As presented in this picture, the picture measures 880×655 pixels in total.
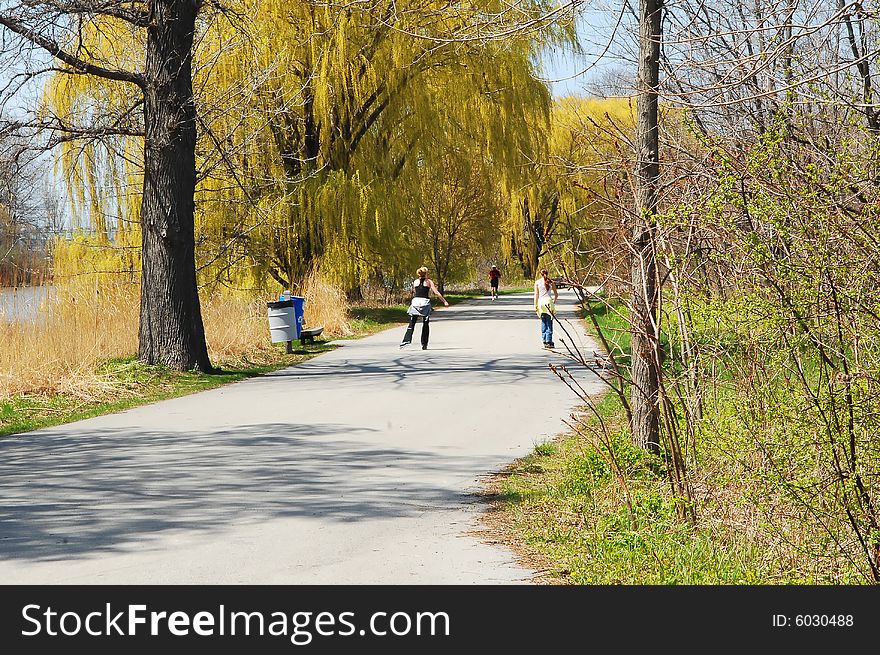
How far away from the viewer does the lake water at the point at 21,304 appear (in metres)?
15.4

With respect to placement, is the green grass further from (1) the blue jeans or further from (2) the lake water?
(1) the blue jeans

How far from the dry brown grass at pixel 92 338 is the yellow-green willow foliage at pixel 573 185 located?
575 centimetres

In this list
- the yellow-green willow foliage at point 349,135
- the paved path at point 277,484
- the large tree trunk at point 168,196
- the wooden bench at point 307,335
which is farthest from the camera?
the yellow-green willow foliage at point 349,135

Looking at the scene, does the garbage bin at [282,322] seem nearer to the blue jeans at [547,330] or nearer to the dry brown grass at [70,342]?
the dry brown grass at [70,342]

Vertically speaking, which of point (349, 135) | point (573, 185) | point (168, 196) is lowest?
point (573, 185)

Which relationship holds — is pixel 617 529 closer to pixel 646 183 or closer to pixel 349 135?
pixel 646 183

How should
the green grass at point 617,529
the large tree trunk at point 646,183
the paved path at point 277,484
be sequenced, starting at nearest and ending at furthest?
the green grass at point 617,529, the paved path at point 277,484, the large tree trunk at point 646,183

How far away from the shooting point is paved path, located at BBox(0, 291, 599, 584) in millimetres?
5676

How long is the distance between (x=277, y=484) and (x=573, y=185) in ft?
10.6

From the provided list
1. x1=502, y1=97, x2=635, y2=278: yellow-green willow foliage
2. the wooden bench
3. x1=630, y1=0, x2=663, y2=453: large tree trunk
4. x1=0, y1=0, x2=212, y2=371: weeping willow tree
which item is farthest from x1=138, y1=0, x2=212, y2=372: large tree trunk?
x1=630, y1=0, x2=663, y2=453: large tree trunk

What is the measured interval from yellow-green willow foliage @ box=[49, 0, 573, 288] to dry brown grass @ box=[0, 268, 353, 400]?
3015 mm

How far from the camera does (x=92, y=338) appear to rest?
16.6m

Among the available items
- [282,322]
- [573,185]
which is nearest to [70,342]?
[282,322]

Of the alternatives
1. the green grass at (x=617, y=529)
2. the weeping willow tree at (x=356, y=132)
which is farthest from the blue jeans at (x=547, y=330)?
the green grass at (x=617, y=529)
